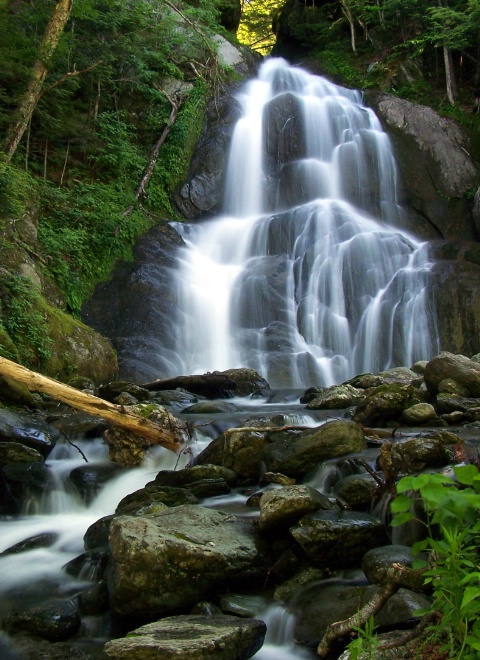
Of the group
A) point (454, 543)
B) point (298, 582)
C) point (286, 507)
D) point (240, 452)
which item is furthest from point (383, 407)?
point (454, 543)

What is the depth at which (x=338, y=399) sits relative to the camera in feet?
29.8

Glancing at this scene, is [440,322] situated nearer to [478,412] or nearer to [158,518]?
[478,412]

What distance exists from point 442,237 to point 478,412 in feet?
38.3

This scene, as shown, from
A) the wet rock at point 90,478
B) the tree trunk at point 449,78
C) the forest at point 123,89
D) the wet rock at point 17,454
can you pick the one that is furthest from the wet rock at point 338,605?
the tree trunk at point 449,78

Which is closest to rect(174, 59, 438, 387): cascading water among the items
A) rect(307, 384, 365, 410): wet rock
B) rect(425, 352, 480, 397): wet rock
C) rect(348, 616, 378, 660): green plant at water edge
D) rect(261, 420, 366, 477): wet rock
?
rect(307, 384, 365, 410): wet rock

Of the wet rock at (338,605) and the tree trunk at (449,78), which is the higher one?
the tree trunk at (449,78)

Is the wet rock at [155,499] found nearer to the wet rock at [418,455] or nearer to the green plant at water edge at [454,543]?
the wet rock at [418,455]

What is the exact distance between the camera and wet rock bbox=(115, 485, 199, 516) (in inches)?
202

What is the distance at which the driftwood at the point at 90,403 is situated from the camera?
667 centimetres

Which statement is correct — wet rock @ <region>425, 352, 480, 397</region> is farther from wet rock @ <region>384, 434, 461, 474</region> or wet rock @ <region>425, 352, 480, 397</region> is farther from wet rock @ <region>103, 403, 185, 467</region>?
wet rock @ <region>103, 403, 185, 467</region>

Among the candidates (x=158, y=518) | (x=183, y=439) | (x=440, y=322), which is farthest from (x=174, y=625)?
(x=440, y=322)

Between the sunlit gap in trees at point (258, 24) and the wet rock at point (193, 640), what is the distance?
3283 centimetres

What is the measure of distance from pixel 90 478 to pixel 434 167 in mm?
16220

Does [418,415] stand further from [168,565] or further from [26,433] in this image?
[26,433]
